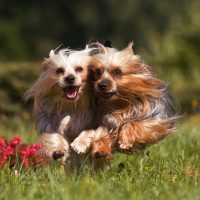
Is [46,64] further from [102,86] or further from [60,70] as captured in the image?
[102,86]

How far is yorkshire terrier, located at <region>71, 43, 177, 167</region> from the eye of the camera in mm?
7539

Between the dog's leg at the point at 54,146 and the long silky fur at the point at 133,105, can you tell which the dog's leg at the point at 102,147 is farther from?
the dog's leg at the point at 54,146

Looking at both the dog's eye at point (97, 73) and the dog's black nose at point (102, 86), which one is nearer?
the dog's black nose at point (102, 86)

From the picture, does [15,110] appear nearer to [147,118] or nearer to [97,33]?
[147,118]

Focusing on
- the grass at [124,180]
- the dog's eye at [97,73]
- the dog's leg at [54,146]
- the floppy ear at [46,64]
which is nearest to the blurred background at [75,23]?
the grass at [124,180]

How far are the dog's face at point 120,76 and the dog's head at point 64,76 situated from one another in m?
0.11

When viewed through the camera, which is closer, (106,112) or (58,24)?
(106,112)

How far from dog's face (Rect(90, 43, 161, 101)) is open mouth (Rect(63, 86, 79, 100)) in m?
0.17

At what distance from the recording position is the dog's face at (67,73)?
7.56 metres

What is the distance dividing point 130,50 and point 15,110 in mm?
7270

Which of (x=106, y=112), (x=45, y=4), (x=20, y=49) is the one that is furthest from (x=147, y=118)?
(x=45, y=4)

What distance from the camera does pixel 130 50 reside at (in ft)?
25.6

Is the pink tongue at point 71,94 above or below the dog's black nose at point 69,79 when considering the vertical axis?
below

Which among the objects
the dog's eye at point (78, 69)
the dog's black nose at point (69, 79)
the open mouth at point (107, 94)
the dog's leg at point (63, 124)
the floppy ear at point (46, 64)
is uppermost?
the floppy ear at point (46, 64)
